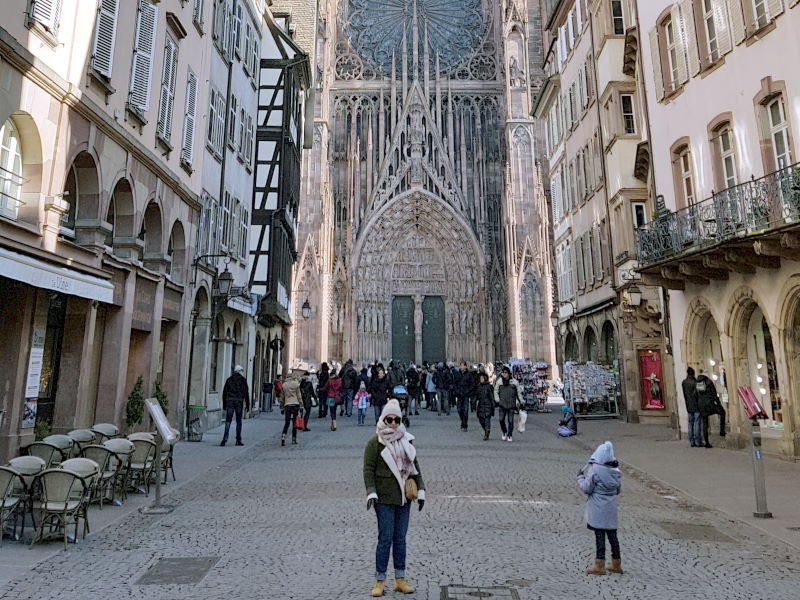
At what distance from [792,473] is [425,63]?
4218 centimetres

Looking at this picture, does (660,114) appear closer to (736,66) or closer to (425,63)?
(736,66)

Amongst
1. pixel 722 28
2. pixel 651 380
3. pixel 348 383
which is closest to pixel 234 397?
pixel 348 383

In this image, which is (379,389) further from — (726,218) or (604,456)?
(604,456)

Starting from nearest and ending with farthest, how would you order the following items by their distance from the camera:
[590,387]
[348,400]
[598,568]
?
[598,568] → [590,387] → [348,400]

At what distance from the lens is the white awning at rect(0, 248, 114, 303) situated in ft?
24.4

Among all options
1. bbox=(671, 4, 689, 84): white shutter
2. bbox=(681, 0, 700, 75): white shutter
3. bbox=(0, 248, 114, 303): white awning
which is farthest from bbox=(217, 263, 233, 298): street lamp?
bbox=(681, 0, 700, 75): white shutter

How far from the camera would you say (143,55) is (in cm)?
Answer: 1204

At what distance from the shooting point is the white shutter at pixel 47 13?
8.59 metres

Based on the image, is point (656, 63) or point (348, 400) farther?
point (348, 400)

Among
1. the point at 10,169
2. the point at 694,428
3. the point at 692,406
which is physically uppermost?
the point at 10,169

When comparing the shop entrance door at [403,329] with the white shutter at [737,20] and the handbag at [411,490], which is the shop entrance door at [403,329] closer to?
the white shutter at [737,20]

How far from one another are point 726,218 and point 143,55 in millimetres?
12208

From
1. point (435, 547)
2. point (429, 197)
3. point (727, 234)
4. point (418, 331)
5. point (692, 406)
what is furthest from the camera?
point (418, 331)

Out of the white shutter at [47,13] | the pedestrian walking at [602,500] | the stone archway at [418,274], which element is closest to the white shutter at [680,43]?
the pedestrian walking at [602,500]
